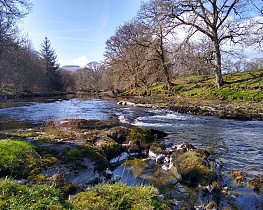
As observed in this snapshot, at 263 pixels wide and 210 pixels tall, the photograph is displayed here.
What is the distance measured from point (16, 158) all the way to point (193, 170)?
4.42 meters

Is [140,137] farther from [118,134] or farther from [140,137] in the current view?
[118,134]

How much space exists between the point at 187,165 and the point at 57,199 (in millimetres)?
4262

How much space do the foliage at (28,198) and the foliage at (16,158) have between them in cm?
172

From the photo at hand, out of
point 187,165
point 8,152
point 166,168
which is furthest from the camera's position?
point 166,168

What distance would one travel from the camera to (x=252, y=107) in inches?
718

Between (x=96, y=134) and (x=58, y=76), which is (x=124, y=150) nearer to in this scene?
(x=96, y=134)

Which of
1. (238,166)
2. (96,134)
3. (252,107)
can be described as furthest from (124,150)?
(252,107)

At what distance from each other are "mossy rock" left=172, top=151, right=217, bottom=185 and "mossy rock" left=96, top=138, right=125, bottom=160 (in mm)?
1975

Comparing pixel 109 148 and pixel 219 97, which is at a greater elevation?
pixel 219 97

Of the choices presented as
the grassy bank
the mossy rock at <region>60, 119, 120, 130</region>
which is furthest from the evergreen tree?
the mossy rock at <region>60, 119, 120, 130</region>

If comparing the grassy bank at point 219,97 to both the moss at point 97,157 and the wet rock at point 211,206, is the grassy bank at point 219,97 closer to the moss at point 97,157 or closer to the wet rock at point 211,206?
the moss at point 97,157

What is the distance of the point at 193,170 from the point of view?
6.66 meters

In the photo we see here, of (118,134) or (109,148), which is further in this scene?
(118,134)

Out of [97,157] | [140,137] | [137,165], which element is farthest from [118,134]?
[97,157]
